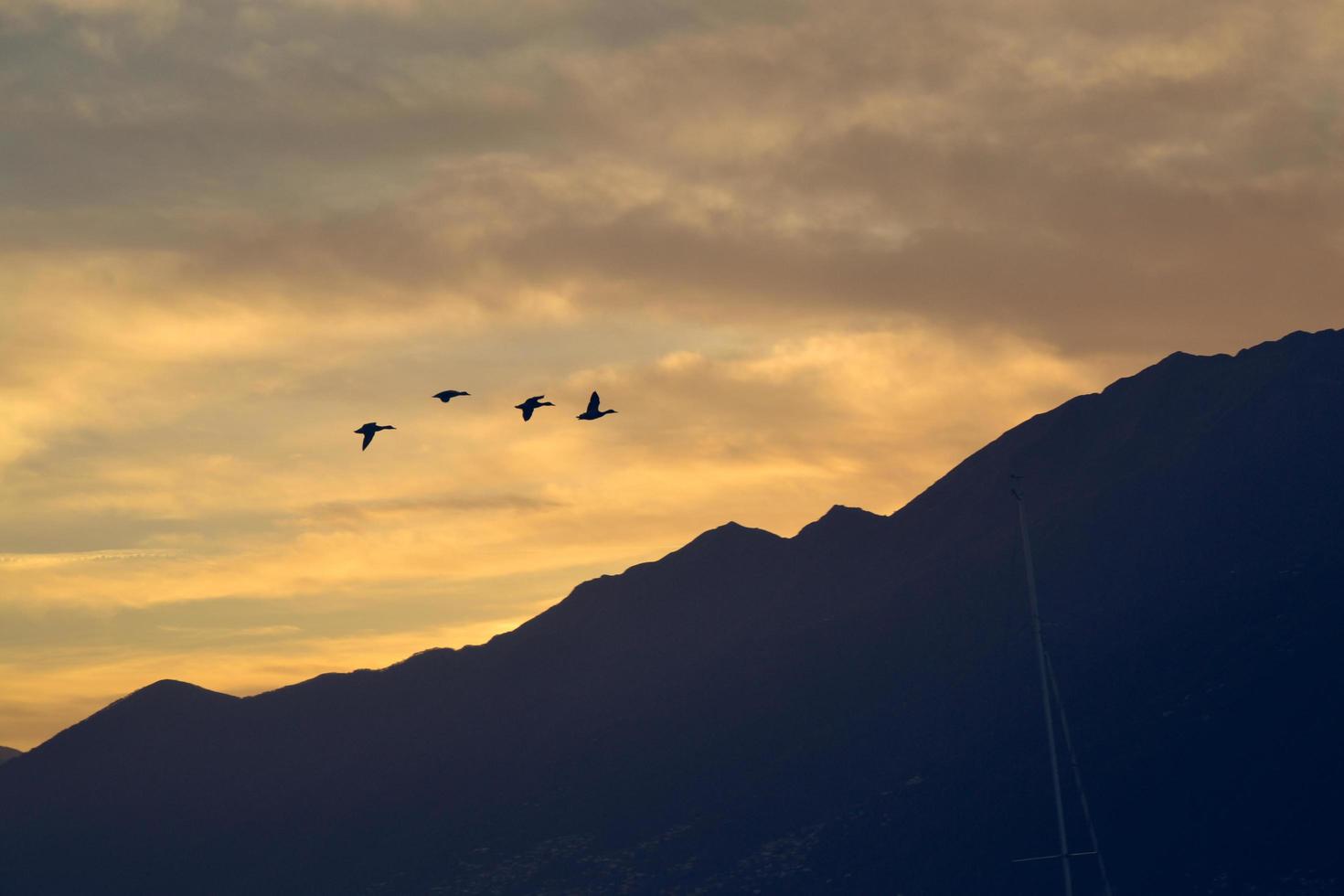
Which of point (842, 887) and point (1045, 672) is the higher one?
point (1045, 672)

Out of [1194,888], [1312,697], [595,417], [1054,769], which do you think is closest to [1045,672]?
[1054,769]

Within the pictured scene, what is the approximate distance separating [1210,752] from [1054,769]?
115448 millimetres

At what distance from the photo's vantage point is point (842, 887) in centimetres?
19825

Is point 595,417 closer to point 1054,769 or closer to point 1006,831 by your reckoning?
point 1054,769

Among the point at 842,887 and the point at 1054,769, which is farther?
the point at 842,887

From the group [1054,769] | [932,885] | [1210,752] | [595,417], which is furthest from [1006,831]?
[595,417]

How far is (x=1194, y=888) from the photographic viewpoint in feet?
573

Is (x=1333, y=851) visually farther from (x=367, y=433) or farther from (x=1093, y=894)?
(x=367, y=433)

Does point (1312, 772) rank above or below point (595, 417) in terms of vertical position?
below

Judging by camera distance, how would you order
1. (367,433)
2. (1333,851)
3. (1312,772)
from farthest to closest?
(1312,772) → (1333,851) → (367,433)

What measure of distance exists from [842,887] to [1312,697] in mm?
62658

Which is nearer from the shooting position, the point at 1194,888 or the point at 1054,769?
the point at 1054,769

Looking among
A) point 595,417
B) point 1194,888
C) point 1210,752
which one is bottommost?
point 1194,888

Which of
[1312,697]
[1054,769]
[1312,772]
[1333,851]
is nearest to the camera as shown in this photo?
[1054,769]
